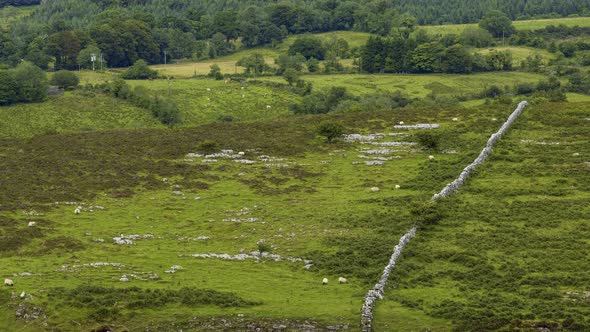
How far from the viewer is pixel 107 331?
51.3 m

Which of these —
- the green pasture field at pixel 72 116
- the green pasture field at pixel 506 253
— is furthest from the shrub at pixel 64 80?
the green pasture field at pixel 506 253

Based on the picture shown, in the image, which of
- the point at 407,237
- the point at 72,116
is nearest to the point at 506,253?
the point at 407,237

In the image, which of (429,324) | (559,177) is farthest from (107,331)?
(559,177)

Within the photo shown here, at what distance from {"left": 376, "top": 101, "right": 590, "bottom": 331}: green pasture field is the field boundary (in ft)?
1.96

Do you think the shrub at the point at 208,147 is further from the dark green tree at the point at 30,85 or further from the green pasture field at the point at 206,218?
the dark green tree at the point at 30,85

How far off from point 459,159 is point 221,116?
76294mm

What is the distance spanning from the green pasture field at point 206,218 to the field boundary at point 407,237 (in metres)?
0.79

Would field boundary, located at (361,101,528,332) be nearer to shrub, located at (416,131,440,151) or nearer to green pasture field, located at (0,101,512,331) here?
green pasture field, located at (0,101,512,331)

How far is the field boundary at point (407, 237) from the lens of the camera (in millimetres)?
54625

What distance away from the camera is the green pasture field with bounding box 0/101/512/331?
5559 centimetres

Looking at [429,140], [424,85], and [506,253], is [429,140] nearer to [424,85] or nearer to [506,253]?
[506,253]

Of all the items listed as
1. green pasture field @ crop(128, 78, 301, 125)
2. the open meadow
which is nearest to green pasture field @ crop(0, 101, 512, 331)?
the open meadow

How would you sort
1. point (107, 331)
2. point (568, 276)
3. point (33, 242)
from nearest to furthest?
1. point (107, 331)
2. point (568, 276)
3. point (33, 242)

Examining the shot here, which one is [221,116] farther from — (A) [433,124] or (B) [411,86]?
(A) [433,124]
